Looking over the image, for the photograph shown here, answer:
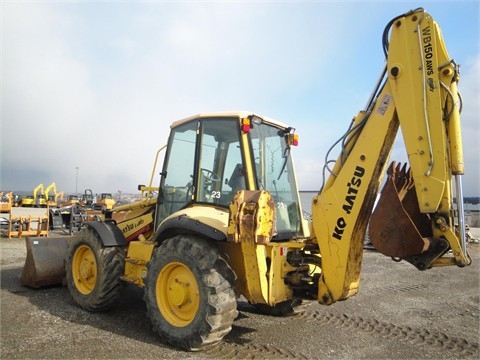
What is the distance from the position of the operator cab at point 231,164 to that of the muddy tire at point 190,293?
2.43 ft

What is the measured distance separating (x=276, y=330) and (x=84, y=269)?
9.50ft

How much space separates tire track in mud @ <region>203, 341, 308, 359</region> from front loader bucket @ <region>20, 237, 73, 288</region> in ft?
11.8

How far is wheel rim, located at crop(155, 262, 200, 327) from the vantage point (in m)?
4.39

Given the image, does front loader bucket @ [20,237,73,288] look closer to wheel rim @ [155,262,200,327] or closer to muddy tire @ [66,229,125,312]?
muddy tire @ [66,229,125,312]

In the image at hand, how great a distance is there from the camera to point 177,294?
4445 millimetres

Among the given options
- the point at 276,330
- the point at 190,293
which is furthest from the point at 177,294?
the point at 276,330

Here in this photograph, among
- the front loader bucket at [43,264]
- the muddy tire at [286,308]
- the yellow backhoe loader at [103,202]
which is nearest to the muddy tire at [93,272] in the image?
the front loader bucket at [43,264]

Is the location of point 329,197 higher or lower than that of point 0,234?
higher

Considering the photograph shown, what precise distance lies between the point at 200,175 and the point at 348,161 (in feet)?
6.03

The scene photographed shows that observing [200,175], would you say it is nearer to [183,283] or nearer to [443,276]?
[183,283]

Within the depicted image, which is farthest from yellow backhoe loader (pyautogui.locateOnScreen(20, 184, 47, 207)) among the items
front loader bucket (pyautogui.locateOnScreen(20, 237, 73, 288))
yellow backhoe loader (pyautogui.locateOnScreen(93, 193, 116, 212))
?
front loader bucket (pyautogui.locateOnScreen(20, 237, 73, 288))

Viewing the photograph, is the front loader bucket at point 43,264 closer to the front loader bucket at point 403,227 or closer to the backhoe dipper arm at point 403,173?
the backhoe dipper arm at point 403,173

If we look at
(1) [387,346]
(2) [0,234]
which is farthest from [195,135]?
(2) [0,234]

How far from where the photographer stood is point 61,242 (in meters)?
7.02
